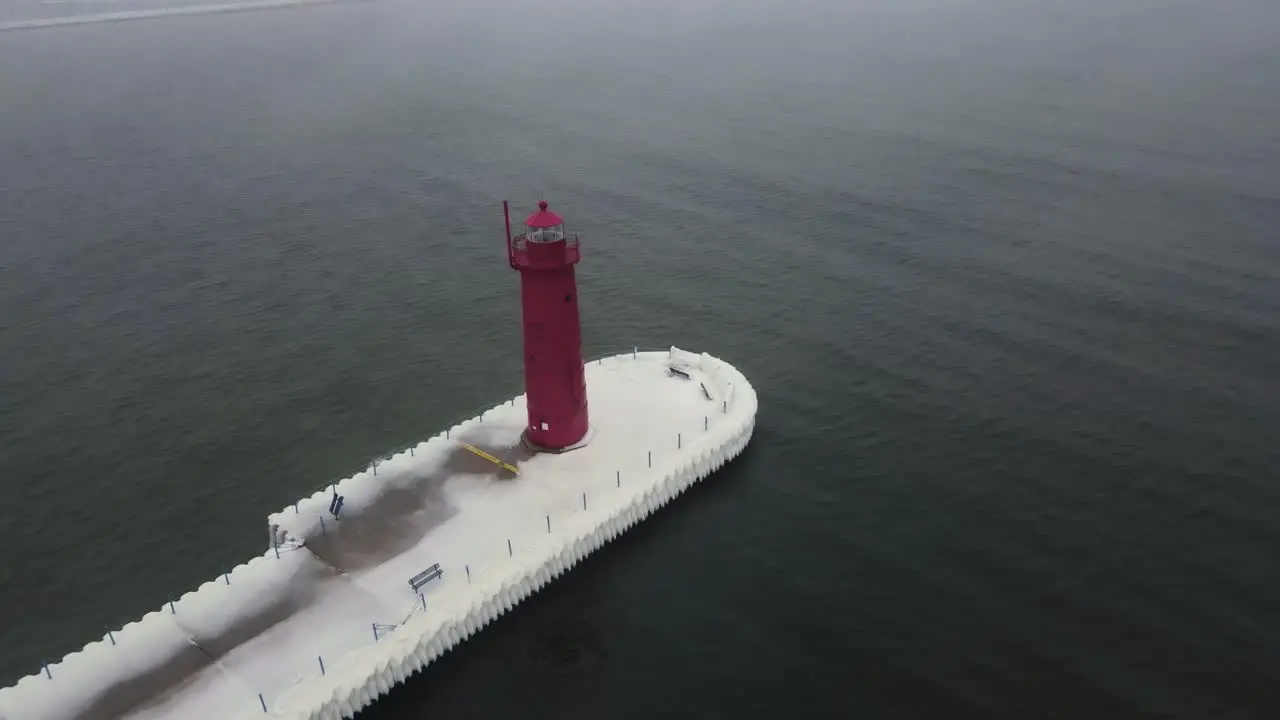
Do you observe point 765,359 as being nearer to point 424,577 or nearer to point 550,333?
point 550,333

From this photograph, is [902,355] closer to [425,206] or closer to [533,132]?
[425,206]

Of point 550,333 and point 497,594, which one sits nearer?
point 497,594

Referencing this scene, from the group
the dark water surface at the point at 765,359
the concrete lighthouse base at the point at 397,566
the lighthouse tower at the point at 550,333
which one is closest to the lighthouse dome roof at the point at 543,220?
the lighthouse tower at the point at 550,333

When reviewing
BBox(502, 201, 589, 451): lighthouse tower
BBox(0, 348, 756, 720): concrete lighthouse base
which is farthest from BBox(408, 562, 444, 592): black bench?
BBox(502, 201, 589, 451): lighthouse tower

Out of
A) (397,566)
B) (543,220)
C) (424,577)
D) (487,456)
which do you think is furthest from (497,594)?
(543,220)

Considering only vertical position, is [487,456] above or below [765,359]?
above

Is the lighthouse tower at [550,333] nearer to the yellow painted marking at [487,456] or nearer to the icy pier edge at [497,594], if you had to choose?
the yellow painted marking at [487,456]
